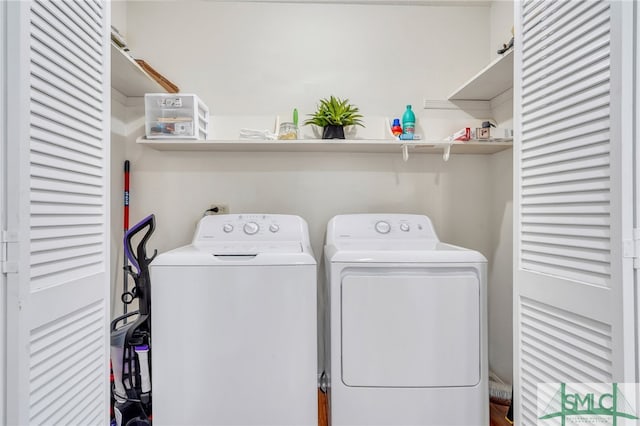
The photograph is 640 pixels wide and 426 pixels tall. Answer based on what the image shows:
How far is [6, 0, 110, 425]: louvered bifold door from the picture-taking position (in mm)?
871

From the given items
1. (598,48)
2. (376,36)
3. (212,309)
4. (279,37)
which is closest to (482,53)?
(376,36)

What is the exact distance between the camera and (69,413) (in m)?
1.08

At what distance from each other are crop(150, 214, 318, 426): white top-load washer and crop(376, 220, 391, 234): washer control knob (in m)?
0.64

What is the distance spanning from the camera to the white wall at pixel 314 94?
230 centimetres

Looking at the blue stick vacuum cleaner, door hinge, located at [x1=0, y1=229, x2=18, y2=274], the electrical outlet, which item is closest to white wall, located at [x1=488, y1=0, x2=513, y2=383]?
the electrical outlet

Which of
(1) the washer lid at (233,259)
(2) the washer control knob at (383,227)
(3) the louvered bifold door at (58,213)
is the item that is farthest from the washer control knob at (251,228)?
(3) the louvered bifold door at (58,213)

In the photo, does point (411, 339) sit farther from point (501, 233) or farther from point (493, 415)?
point (501, 233)

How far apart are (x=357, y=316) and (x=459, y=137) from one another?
3.82ft

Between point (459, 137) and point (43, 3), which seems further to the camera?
point (459, 137)

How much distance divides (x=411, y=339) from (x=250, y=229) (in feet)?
3.22

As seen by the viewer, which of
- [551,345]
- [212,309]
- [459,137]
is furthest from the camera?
[459,137]

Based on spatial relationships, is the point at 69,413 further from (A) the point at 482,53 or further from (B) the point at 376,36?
(A) the point at 482,53

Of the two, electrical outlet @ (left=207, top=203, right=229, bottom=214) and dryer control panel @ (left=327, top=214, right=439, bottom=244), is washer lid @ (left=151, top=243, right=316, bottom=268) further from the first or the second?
electrical outlet @ (left=207, top=203, right=229, bottom=214)

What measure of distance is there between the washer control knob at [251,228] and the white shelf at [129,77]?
0.98 m
